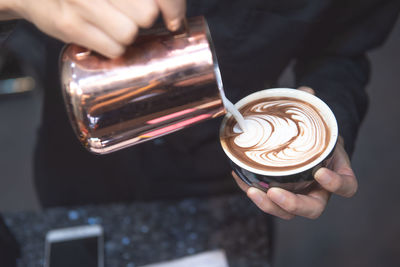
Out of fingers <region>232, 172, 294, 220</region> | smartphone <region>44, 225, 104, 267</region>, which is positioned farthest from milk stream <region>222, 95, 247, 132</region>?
smartphone <region>44, 225, 104, 267</region>

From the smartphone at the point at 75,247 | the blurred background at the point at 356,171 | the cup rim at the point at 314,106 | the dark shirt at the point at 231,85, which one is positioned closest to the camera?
the cup rim at the point at 314,106

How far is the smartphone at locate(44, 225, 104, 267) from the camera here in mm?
763

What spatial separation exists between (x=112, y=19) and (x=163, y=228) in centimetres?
50

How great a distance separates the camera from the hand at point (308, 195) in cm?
63

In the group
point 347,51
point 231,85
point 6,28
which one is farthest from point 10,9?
point 347,51

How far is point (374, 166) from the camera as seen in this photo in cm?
215

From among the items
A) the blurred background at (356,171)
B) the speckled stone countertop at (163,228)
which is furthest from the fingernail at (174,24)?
the blurred background at (356,171)

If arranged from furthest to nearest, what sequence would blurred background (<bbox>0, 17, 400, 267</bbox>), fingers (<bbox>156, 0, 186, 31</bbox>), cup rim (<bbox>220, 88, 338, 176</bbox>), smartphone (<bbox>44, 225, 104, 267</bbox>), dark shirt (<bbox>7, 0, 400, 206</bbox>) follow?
blurred background (<bbox>0, 17, 400, 267</bbox>) < dark shirt (<bbox>7, 0, 400, 206</bbox>) < smartphone (<bbox>44, 225, 104, 267</bbox>) < cup rim (<bbox>220, 88, 338, 176</bbox>) < fingers (<bbox>156, 0, 186, 31</bbox>)

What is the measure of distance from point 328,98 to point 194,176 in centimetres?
42

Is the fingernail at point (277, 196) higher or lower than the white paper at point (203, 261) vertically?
higher

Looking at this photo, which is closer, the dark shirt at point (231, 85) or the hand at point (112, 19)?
the hand at point (112, 19)

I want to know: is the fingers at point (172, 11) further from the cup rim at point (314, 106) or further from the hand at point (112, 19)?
the cup rim at point (314, 106)

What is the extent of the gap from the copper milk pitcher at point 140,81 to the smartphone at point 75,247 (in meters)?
0.32

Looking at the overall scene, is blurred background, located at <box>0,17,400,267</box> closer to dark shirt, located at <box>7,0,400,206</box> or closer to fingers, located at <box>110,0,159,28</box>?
dark shirt, located at <box>7,0,400,206</box>
